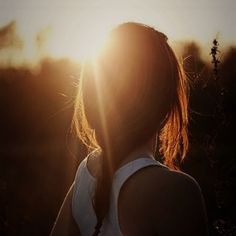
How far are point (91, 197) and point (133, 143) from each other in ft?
0.85

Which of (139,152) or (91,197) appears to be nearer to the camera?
(139,152)

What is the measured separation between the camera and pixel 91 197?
1.79m

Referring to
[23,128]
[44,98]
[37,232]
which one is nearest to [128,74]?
[37,232]

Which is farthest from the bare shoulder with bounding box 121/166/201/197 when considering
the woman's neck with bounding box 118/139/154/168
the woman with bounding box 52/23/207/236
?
the woman's neck with bounding box 118/139/154/168

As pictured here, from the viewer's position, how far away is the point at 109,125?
1728 millimetres

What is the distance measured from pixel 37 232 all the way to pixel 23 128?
12.1 meters

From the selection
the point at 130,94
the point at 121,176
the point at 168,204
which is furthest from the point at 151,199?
the point at 130,94

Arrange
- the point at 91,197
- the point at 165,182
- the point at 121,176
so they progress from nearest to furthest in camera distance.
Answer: the point at 165,182, the point at 121,176, the point at 91,197

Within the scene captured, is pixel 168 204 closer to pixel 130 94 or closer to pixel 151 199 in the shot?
pixel 151 199

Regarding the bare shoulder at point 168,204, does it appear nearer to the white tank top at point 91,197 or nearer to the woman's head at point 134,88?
the white tank top at point 91,197

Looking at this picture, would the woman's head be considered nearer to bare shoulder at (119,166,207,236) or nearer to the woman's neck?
the woman's neck

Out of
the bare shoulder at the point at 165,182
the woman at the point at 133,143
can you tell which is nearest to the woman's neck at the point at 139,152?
the woman at the point at 133,143

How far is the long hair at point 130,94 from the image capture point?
163 centimetres

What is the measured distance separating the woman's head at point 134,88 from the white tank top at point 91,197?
0.28 ft
